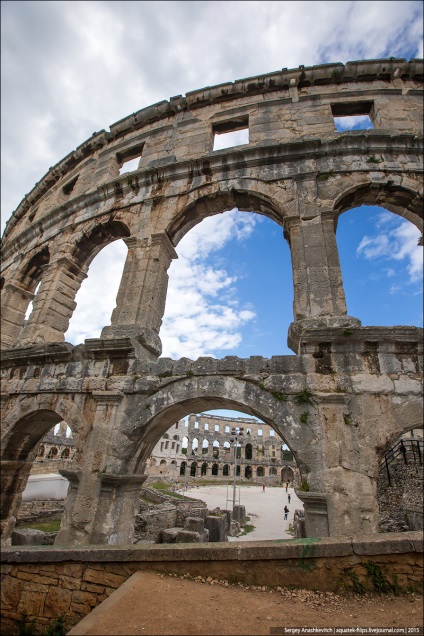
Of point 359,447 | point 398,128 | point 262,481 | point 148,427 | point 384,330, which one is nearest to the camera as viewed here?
point 359,447

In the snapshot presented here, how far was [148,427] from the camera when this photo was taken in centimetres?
515

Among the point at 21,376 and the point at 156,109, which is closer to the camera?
the point at 21,376

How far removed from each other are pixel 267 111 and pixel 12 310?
890cm

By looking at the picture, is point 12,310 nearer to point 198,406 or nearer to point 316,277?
point 198,406

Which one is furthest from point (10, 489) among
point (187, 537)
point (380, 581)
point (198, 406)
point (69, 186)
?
point (69, 186)

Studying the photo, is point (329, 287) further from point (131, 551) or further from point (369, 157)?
point (131, 551)

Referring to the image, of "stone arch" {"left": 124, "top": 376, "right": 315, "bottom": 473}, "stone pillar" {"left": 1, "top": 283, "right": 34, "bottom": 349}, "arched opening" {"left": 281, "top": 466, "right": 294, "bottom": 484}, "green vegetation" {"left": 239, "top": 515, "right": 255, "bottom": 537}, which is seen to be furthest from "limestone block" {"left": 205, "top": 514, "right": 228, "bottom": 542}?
"arched opening" {"left": 281, "top": 466, "right": 294, "bottom": 484}

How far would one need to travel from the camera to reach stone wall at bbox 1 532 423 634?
2.67 m

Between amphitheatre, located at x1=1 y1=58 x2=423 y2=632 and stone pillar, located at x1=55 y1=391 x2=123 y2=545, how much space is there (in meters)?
0.02

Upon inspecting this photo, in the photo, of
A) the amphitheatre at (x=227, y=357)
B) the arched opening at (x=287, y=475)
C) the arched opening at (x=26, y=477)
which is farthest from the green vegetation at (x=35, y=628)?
the arched opening at (x=287, y=475)

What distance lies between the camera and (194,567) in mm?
2912

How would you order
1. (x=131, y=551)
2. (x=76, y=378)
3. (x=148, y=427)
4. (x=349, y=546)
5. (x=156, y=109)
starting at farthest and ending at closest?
(x=156, y=109), (x=76, y=378), (x=148, y=427), (x=131, y=551), (x=349, y=546)

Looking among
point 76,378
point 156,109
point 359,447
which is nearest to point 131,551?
point 359,447

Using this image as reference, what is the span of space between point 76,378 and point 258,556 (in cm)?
429
